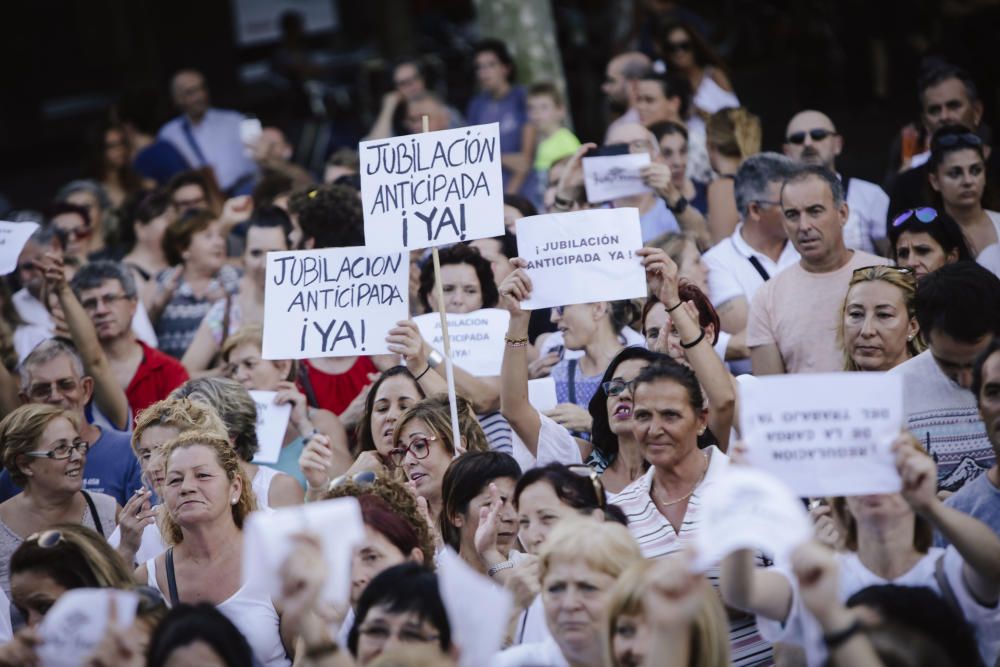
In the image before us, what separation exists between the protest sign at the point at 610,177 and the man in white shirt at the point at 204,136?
202 inches

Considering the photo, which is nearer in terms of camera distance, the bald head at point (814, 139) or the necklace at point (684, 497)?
the necklace at point (684, 497)

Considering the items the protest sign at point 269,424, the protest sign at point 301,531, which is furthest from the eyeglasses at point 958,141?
the protest sign at point 301,531

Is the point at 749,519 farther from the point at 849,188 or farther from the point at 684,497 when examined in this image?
the point at 849,188

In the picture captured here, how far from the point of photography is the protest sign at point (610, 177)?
8633mm

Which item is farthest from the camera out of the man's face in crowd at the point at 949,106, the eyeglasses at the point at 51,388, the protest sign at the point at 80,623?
the man's face in crowd at the point at 949,106

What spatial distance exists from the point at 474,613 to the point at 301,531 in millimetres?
500

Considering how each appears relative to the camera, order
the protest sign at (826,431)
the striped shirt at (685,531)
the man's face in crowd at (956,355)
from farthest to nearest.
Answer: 1. the man's face in crowd at (956,355)
2. the striped shirt at (685,531)
3. the protest sign at (826,431)

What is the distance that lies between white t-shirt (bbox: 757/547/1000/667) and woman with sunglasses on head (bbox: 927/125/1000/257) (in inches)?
135

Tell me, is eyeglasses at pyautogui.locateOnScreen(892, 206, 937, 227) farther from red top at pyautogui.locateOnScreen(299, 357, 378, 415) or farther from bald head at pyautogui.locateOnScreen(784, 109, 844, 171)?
red top at pyautogui.locateOnScreen(299, 357, 378, 415)

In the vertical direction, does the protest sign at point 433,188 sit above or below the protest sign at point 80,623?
above

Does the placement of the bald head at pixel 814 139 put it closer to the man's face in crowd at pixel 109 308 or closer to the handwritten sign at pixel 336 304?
the handwritten sign at pixel 336 304

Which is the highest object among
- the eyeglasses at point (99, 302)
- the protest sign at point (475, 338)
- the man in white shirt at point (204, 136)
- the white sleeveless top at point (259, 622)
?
the man in white shirt at point (204, 136)

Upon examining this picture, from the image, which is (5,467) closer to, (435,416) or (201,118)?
(435,416)

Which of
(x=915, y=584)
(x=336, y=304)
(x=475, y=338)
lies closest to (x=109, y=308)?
(x=336, y=304)
